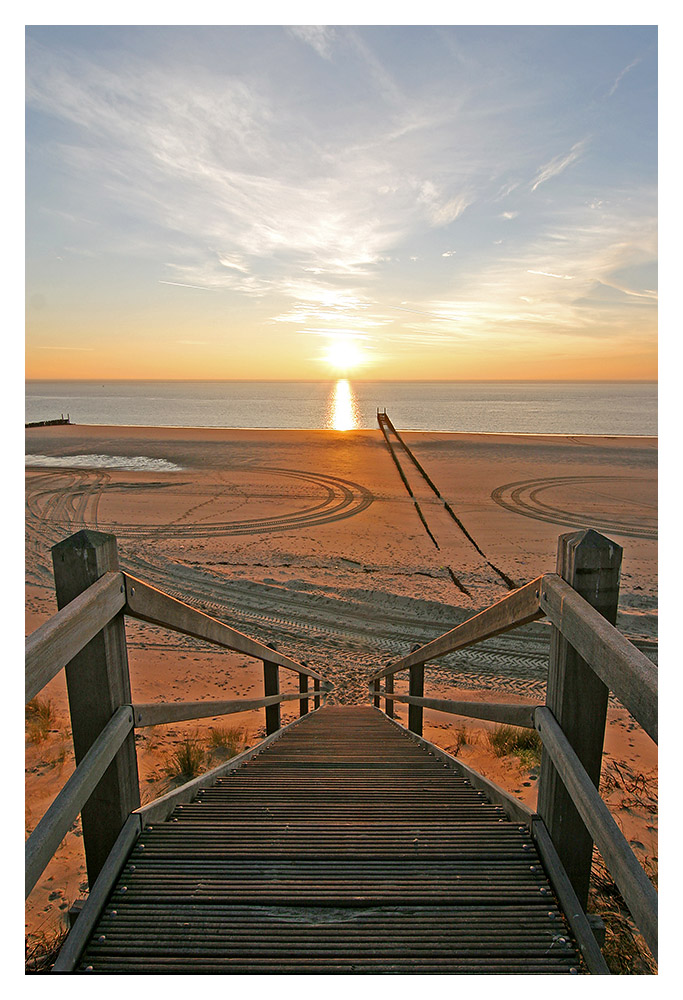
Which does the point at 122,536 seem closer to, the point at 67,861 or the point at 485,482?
the point at 67,861

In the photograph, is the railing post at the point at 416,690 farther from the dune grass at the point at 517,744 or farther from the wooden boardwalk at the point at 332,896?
the wooden boardwalk at the point at 332,896

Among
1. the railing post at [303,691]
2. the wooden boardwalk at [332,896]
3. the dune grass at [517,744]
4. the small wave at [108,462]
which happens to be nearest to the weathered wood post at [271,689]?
the railing post at [303,691]

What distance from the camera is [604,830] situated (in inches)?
58.7

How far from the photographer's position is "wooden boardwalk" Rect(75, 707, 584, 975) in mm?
1585

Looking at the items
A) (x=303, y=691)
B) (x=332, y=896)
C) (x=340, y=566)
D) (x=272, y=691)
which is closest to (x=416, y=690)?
(x=272, y=691)

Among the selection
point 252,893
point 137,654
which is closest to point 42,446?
point 137,654

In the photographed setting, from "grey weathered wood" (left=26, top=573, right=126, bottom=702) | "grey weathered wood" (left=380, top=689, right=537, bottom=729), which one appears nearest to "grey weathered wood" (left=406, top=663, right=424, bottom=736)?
"grey weathered wood" (left=380, top=689, right=537, bottom=729)

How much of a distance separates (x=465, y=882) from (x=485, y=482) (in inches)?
862

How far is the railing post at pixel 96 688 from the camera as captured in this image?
73.0 inches

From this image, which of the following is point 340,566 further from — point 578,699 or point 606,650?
point 606,650

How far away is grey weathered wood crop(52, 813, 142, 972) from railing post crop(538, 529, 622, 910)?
1.46m

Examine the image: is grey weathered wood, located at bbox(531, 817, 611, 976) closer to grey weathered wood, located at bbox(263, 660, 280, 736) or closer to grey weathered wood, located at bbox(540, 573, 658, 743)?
grey weathered wood, located at bbox(540, 573, 658, 743)

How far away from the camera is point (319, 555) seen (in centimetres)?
1362

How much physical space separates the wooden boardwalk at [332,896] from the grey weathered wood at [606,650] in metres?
0.83
